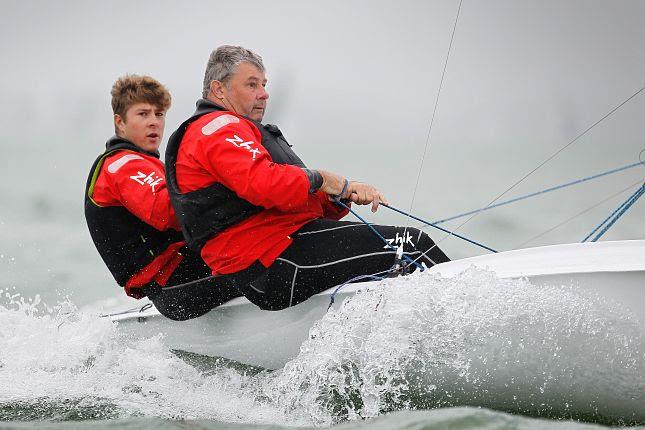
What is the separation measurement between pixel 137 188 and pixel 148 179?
0.16 ft

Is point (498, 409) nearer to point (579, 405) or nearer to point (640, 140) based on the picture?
point (579, 405)

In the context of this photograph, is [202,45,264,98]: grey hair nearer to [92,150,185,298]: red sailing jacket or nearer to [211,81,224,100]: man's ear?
[211,81,224,100]: man's ear

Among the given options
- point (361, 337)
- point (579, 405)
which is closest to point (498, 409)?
point (579, 405)

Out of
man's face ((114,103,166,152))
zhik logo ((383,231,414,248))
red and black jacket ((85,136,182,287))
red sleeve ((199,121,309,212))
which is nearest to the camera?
red sleeve ((199,121,309,212))

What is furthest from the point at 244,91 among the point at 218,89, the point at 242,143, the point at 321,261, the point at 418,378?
the point at 418,378

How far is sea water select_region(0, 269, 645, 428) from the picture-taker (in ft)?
7.15

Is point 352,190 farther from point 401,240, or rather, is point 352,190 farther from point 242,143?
point 242,143

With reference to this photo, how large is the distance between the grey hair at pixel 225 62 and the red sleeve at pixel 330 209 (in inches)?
19.6

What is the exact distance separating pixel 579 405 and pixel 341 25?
6630 millimetres

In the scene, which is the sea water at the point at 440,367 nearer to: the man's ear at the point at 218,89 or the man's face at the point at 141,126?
the man's ear at the point at 218,89

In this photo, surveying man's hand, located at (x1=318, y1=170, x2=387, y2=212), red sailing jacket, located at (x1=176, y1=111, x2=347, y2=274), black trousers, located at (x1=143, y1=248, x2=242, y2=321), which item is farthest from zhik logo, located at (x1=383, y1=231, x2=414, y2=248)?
black trousers, located at (x1=143, y1=248, x2=242, y2=321)

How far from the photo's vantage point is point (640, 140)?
4719mm

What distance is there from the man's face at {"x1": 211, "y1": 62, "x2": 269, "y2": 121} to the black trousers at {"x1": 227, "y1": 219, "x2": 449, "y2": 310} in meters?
0.47

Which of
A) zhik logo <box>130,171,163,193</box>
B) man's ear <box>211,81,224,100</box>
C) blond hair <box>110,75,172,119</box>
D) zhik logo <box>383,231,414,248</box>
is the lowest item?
zhik logo <box>383,231,414,248</box>
